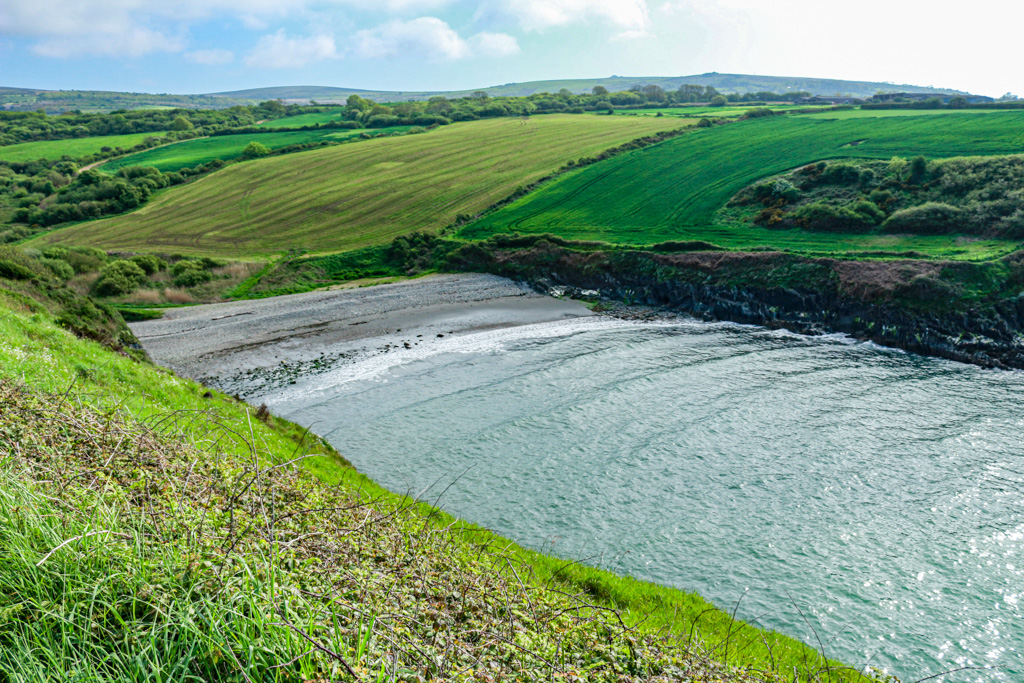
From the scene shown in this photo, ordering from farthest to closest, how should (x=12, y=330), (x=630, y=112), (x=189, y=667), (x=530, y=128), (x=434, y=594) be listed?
(x=630, y=112) → (x=530, y=128) → (x=12, y=330) → (x=434, y=594) → (x=189, y=667)

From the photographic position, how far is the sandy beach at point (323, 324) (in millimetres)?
36750

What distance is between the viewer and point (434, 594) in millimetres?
9734

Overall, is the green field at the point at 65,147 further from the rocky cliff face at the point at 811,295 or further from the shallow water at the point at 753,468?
the shallow water at the point at 753,468

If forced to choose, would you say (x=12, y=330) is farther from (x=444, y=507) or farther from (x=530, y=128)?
(x=530, y=128)

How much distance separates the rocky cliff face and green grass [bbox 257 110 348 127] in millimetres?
118308

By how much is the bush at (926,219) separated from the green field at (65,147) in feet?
442

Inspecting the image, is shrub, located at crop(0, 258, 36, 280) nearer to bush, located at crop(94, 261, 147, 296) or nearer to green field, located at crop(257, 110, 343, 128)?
bush, located at crop(94, 261, 147, 296)

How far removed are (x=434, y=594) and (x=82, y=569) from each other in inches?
204

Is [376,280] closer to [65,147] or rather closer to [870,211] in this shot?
[870,211]

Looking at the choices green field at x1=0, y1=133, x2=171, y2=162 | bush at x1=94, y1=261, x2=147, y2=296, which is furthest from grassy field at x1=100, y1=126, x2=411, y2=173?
bush at x1=94, y1=261, x2=147, y2=296

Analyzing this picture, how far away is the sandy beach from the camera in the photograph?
3675 centimetres

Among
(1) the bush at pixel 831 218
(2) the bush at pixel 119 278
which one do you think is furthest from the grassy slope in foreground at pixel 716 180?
(2) the bush at pixel 119 278

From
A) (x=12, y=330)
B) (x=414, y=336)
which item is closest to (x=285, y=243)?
(x=414, y=336)

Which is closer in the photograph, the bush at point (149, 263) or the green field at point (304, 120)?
the bush at point (149, 263)
